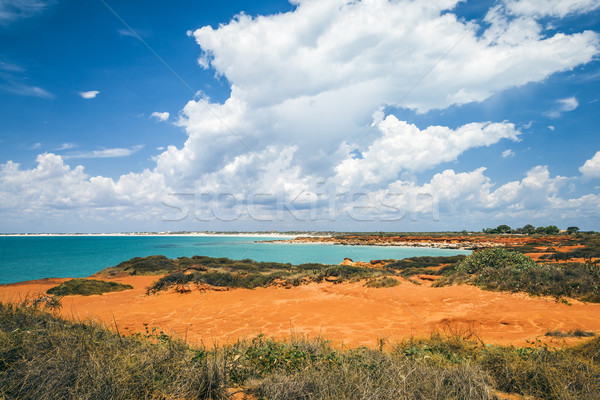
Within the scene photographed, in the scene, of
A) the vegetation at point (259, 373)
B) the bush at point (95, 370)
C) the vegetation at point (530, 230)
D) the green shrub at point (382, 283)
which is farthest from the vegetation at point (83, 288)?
the vegetation at point (530, 230)

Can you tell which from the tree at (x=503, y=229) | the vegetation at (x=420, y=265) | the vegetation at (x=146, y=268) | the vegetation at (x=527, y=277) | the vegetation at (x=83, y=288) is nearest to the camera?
the vegetation at (x=527, y=277)

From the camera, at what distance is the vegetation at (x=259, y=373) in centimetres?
344

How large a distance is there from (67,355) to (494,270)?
17750 millimetres

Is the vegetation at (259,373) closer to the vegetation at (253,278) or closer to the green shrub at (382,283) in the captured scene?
the green shrub at (382,283)

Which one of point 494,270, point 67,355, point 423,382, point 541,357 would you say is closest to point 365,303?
point 494,270

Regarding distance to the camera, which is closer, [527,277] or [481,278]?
[527,277]

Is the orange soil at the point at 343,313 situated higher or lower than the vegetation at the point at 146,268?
higher

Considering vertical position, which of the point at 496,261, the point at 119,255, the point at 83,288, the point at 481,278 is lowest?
the point at 119,255

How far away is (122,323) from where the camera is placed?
32.8 feet

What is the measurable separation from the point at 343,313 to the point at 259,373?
23.9ft

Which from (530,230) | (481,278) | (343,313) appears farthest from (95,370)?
(530,230)

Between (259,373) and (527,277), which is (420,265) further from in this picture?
(259,373)

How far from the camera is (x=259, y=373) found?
15.6 feet

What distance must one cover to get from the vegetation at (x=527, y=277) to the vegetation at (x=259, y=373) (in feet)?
28.7
